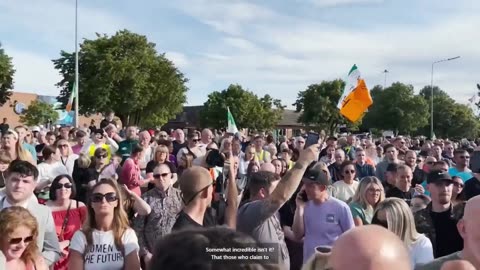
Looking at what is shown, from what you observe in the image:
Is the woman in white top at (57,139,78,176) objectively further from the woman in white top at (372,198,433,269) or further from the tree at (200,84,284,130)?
the tree at (200,84,284,130)

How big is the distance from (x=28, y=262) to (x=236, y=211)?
4.94ft

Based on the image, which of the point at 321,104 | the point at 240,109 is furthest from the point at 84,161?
the point at 240,109

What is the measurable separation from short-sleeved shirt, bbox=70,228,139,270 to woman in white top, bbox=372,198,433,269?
191 centimetres

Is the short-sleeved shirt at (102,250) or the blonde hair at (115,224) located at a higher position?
the blonde hair at (115,224)

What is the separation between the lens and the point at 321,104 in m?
63.6

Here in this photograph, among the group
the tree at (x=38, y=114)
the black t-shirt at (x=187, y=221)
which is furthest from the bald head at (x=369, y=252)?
the tree at (x=38, y=114)

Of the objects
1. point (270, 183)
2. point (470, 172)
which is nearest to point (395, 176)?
point (470, 172)

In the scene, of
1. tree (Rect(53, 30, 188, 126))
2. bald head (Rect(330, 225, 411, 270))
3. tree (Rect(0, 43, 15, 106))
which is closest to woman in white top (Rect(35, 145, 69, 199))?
bald head (Rect(330, 225, 411, 270))

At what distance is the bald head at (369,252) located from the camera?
149cm

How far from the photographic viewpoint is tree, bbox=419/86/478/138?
2958 inches

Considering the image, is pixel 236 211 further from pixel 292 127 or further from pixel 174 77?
pixel 292 127

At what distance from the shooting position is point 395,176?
714 cm

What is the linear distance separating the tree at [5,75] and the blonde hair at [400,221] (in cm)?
4649

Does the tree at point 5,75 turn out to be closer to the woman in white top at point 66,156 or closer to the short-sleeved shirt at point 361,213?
the woman in white top at point 66,156
